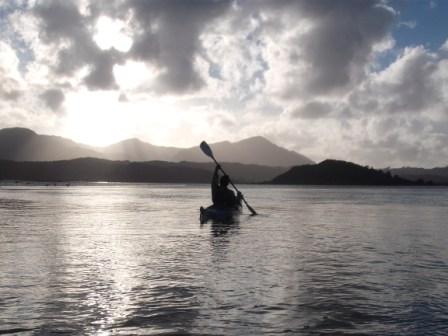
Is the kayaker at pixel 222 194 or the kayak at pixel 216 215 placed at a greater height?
the kayaker at pixel 222 194

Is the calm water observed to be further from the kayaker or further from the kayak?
the kayaker

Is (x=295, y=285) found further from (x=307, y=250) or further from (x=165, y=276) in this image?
(x=307, y=250)

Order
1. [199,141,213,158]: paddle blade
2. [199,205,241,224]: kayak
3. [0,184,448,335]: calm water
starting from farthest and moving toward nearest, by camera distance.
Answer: [199,141,213,158]: paddle blade → [199,205,241,224]: kayak → [0,184,448,335]: calm water

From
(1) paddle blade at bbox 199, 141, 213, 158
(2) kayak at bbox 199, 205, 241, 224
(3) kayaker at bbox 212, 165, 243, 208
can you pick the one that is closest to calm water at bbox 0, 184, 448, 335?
(2) kayak at bbox 199, 205, 241, 224

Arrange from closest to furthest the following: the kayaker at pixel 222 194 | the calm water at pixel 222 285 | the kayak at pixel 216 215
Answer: the calm water at pixel 222 285 < the kayak at pixel 216 215 < the kayaker at pixel 222 194

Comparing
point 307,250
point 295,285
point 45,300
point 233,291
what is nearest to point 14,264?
point 45,300

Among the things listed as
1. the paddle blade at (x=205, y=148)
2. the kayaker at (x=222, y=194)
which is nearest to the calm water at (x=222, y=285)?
the kayaker at (x=222, y=194)

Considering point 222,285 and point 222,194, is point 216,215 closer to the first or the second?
point 222,194

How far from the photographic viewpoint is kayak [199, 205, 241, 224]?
40.8 m

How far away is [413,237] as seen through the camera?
30.6 m

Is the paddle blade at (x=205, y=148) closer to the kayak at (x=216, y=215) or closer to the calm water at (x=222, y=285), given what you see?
the kayak at (x=216, y=215)

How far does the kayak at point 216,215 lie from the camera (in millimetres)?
40812

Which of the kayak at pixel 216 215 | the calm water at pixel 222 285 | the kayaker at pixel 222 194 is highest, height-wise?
the kayaker at pixel 222 194

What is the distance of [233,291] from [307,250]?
1043 centimetres
